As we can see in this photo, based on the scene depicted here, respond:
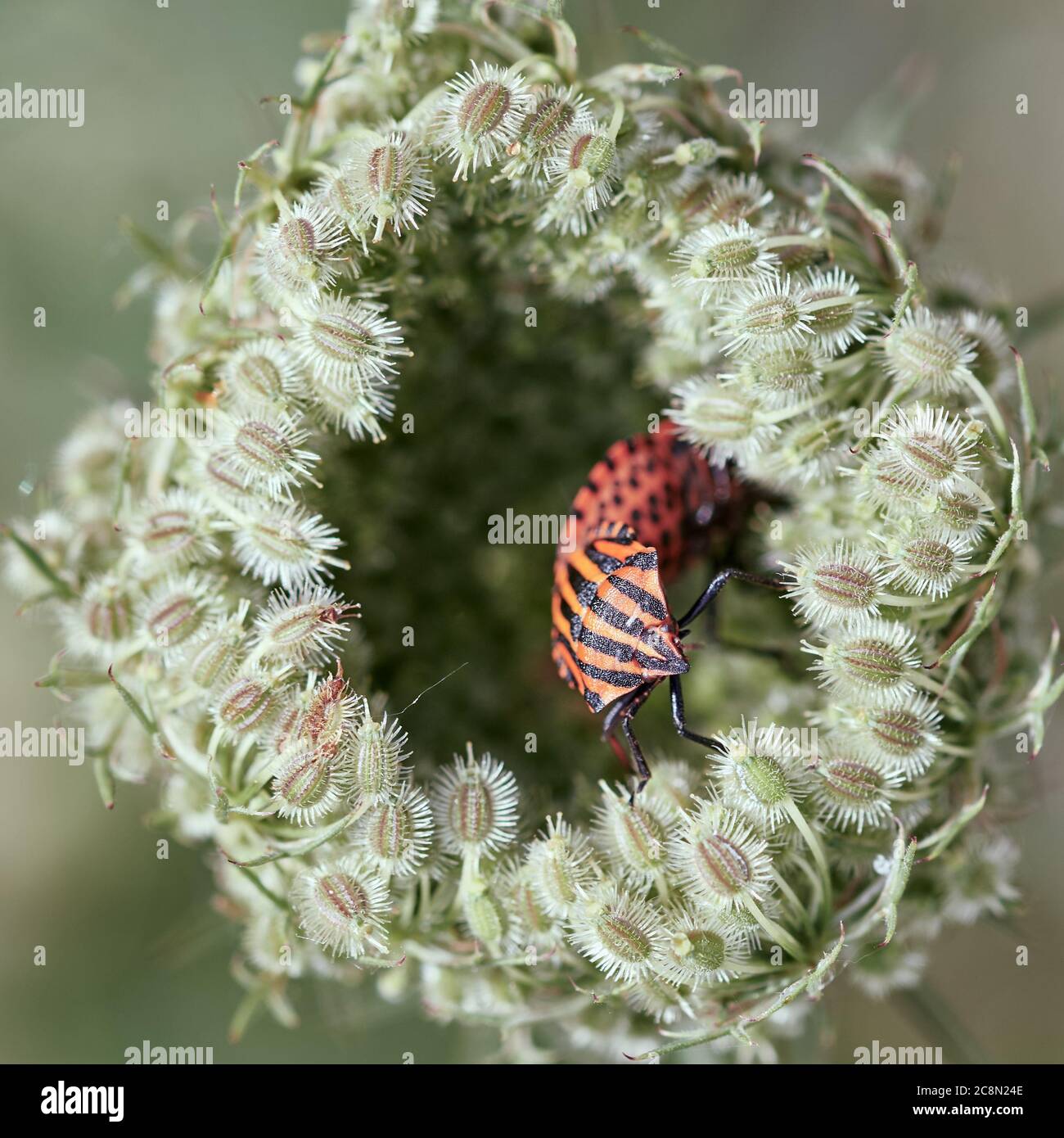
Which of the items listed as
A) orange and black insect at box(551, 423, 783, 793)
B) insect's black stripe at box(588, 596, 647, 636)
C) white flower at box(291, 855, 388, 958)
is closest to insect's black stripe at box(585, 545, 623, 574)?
orange and black insect at box(551, 423, 783, 793)

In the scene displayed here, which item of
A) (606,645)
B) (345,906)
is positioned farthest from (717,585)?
(345,906)

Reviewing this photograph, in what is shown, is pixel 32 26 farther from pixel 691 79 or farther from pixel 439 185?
pixel 691 79

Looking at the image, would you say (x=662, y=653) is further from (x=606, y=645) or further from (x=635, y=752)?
(x=635, y=752)

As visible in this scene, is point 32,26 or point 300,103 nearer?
point 300,103

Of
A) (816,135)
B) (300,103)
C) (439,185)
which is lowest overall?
(439,185)
